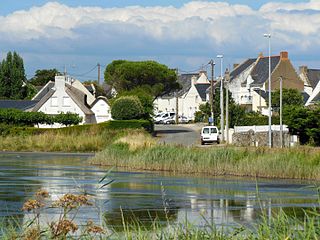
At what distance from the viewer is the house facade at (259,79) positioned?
12900cm

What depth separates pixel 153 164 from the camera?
162 ft

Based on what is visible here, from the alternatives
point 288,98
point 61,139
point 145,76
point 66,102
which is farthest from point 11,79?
point 61,139

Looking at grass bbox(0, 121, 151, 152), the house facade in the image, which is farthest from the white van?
the house facade

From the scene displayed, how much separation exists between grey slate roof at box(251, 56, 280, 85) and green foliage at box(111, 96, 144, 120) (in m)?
41.5

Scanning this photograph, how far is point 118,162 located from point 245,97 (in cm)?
8350

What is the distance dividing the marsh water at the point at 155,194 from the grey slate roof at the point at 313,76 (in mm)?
93082

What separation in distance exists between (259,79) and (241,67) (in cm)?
933

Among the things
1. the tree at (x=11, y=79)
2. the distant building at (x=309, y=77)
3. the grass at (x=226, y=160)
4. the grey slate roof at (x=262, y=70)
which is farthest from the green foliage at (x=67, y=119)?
the distant building at (x=309, y=77)

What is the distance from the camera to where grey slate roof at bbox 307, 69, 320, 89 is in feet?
462

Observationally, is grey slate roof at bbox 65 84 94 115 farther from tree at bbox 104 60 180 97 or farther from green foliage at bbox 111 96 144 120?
tree at bbox 104 60 180 97

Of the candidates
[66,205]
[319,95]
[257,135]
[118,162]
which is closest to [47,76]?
[319,95]

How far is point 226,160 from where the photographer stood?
46.0m

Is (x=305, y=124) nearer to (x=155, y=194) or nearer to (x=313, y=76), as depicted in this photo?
(x=155, y=194)

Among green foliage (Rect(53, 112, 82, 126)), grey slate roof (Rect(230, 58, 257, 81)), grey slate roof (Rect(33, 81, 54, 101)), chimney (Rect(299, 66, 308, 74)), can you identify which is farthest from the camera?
chimney (Rect(299, 66, 308, 74))
